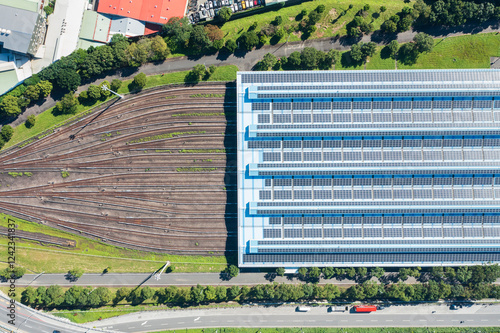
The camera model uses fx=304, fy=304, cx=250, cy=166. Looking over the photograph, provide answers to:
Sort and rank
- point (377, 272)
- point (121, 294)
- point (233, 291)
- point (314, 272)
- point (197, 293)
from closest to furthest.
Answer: point (377, 272) < point (314, 272) < point (233, 291) < point (197, 293) < point (121, 294)

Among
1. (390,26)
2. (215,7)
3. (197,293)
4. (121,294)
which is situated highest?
(215,7)

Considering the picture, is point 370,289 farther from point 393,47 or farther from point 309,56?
point 393,47

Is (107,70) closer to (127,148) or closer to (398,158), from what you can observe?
(127,148)

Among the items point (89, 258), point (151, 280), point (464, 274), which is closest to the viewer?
point (464, 274)

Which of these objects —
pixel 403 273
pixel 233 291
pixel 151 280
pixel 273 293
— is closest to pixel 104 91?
pixel 151 280

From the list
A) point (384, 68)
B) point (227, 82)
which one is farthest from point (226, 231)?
point (384, 68)

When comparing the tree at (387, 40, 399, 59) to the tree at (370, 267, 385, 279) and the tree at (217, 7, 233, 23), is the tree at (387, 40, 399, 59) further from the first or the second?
the tree at (370, 267, 385, 279)

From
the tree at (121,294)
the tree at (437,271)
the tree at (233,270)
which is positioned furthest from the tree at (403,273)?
the tree at (121,294)

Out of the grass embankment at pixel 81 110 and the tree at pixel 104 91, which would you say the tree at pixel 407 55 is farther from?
the tree at pixel 104 91
